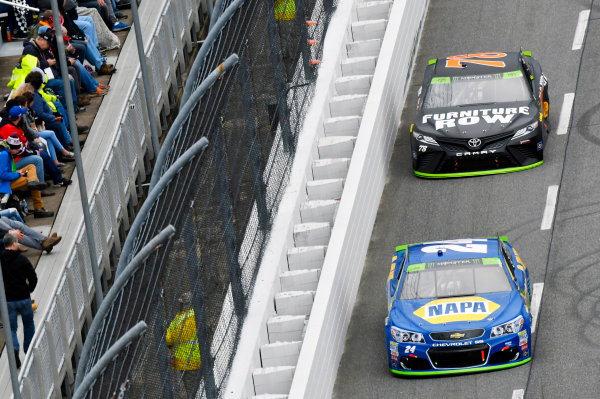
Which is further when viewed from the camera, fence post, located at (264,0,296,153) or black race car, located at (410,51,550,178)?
black race car, located at (410,51,550,178)

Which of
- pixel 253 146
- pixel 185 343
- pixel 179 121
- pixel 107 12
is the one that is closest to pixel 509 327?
pixel 253 146

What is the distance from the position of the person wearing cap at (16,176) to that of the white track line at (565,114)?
822cm

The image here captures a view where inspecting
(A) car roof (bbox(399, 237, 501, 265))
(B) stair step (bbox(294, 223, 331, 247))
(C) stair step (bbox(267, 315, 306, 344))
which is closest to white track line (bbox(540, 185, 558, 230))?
(A) car roof (bbox(399, 237, 501, 265))

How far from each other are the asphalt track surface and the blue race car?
297 mm

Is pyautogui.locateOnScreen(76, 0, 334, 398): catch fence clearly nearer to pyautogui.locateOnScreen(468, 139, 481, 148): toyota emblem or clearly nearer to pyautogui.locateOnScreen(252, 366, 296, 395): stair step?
pyautogui.locateOnScreen(252, 366, 296, 395): stair step

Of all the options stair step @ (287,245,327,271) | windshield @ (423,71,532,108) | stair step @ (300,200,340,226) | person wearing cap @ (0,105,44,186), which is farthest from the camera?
windshield @ (423,71,532,108)

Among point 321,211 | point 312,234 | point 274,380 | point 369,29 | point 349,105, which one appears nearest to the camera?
point 274,380

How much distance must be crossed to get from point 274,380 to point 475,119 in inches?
258

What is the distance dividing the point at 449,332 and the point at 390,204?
515 centimetres

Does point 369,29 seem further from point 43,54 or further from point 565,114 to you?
point 43,54

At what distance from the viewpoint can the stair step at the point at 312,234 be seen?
2186 centimetres

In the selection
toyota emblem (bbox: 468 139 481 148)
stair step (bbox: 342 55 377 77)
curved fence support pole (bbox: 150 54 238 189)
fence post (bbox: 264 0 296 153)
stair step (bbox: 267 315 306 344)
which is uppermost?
curved fence support pole (bbox: 150 54 238 189)

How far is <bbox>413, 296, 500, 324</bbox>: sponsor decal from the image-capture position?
63.8ft

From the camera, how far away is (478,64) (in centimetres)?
2547
